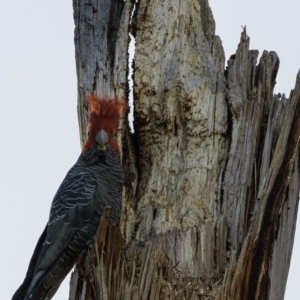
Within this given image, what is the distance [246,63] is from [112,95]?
1224 mm

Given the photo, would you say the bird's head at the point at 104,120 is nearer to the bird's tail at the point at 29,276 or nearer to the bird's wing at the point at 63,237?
the bird's wing at the point at 63,237

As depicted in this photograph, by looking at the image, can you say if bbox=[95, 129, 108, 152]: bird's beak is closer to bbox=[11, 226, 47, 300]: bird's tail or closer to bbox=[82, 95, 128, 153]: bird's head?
bbox=[82, 95, 128, 153]: bird's head

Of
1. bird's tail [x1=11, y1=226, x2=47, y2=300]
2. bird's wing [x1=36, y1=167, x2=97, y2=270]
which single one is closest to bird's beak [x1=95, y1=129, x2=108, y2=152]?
bird's wing [x1=36, y1=167, x2=97, y2=270]

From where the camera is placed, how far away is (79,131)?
6.79 m

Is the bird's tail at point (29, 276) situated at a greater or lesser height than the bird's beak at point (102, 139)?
lesser

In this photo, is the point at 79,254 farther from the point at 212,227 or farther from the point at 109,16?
the point at 109,16

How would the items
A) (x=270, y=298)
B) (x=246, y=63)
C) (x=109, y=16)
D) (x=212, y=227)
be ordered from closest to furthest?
(x=270, y=298)
(x=212, y=227)
(x=246, y=63)
(x=109, y=16)

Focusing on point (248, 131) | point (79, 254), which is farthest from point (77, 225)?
point (248, 131)

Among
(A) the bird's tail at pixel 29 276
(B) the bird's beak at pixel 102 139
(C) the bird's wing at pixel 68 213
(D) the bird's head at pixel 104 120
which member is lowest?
(A) the bird's tail at pixel 29 276

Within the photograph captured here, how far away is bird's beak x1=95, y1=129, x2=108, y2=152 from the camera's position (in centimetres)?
634

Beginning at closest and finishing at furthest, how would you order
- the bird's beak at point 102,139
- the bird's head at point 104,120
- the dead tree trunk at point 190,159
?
the dead tree trunk at point 190,159 → the bird's head at point 104,120 → the bird's beak at point 102,139

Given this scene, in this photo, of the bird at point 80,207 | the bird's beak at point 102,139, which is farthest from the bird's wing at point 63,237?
the bird's beak at point 102,139

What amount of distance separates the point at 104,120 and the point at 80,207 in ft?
2.68

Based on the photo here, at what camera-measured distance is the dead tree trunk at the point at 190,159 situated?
529 centimetres
